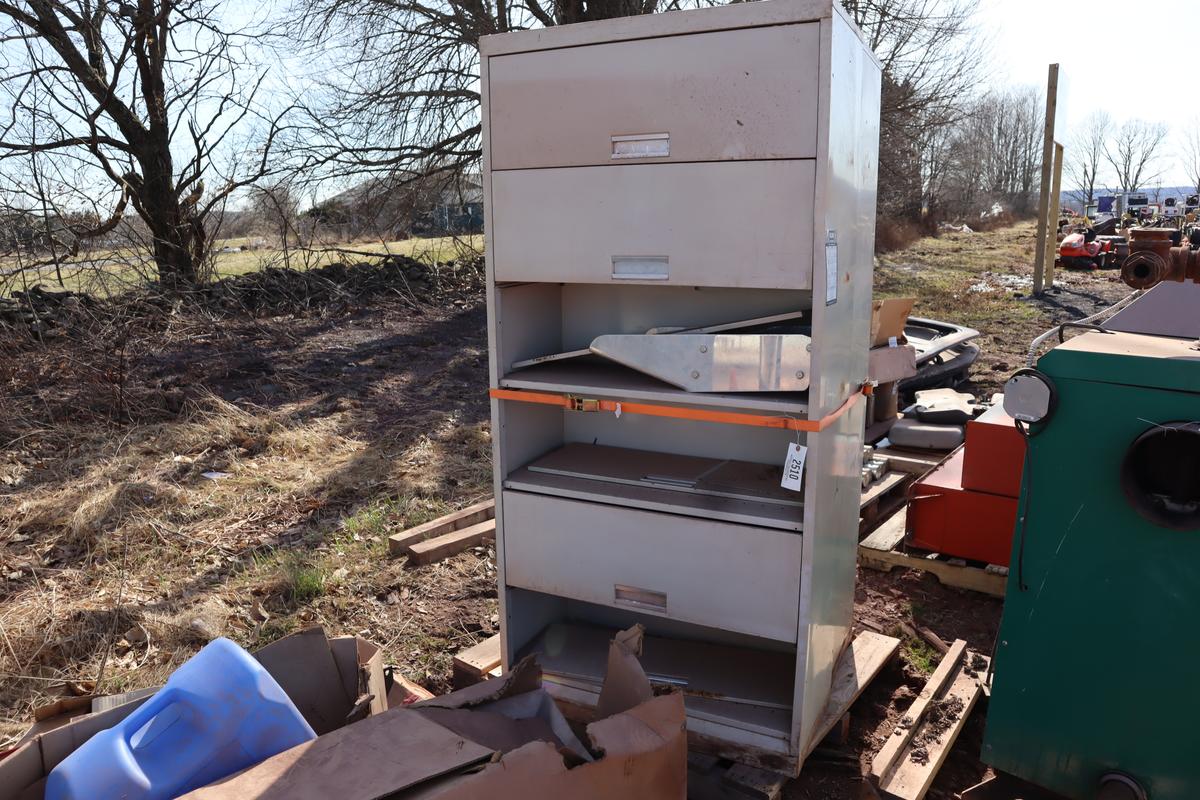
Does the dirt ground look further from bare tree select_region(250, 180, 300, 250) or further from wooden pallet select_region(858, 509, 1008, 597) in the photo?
bare tree select_region(250, 180, 300, 250)

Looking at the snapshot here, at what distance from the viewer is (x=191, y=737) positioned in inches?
74.7

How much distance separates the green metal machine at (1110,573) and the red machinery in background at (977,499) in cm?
152

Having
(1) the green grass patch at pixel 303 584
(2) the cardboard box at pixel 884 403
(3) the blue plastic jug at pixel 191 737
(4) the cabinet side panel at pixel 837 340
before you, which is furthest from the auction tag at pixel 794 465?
(2) the cardboard box at pixel 884 403

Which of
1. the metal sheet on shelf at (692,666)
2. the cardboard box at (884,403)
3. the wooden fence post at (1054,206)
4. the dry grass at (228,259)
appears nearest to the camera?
the metal sheet on shelf at (692,666)

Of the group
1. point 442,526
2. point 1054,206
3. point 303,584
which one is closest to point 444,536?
point 442,526

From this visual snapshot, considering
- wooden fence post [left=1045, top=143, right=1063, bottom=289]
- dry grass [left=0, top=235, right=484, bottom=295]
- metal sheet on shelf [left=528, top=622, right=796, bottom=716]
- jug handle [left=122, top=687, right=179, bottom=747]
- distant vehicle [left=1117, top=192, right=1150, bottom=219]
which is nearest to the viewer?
jug handle [left=122, top=687, right=179, bottom=747]

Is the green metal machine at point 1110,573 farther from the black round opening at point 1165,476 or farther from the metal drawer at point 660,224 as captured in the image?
the metal drawer at point 660,224

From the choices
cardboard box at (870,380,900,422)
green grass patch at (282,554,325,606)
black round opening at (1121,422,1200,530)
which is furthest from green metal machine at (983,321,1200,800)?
cardboard box at (870,380,900,422)

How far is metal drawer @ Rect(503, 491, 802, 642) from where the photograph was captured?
2512mm

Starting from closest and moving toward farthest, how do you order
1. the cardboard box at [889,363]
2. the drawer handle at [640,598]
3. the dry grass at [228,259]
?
the drawer handle at [640,598], the cardboard box at [889,363], the dry grass at [228,259]

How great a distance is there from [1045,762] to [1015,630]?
397 mm

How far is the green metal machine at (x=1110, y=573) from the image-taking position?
6.59 ft

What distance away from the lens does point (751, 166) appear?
228 cm

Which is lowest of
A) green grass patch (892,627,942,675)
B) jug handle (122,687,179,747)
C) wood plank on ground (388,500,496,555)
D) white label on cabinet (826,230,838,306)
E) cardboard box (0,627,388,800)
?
green grass patch (892,627,942,675)
